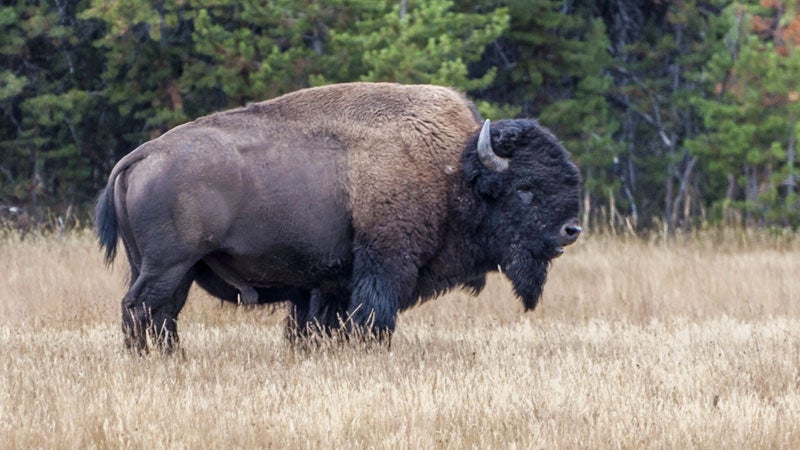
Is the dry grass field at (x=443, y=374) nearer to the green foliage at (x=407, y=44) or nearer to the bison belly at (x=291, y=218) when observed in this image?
the bison belly at (x=291, y=218)

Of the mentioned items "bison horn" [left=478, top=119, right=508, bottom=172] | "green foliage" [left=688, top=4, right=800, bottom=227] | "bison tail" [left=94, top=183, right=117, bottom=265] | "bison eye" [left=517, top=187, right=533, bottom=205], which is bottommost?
"green foliage" [left=688, top=4, right=800, bottom=227]

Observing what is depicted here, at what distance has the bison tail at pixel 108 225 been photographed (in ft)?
27.5

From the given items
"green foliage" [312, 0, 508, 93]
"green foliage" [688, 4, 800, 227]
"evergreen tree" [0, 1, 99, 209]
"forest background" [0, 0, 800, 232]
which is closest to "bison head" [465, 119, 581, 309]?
"forest background" [0, 0, 800, 232]

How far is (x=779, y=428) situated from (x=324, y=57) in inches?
425

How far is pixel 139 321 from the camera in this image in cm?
829

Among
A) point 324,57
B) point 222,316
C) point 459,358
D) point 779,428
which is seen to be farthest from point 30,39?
point 779,428

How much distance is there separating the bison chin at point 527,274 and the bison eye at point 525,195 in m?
0.37

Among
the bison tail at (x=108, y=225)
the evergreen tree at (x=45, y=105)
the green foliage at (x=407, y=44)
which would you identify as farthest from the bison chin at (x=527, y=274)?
the evergreen tree at (x=45, y=105)

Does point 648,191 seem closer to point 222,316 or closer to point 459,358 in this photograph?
point 222,316

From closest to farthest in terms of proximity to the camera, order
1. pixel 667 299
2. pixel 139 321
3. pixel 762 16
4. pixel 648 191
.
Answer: pixel 139 321, pixel 667 299, pixel 762 16, pixel 648 191

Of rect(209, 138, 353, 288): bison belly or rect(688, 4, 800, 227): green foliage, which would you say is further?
rect(688, 4, 800, 227): green foliage

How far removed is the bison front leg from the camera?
8.37 metres

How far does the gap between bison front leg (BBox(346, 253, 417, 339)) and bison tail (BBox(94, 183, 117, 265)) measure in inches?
63.3

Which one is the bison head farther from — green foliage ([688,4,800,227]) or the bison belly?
green foliage ([688,4,800,227])
